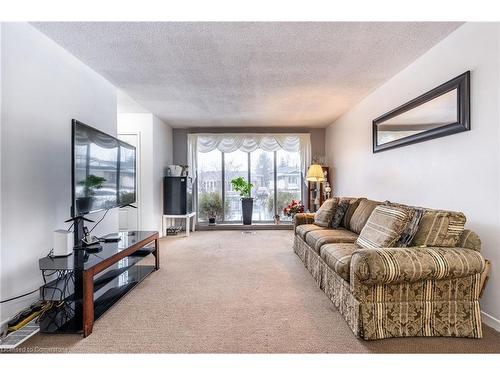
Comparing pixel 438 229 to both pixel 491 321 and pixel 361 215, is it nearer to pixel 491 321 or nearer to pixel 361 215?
pixel 491 321

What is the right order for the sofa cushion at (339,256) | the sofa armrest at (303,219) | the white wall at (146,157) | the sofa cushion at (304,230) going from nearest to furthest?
the sofa cushion at (339,256) → the sofa cushion at (304,230) → the sofa armrest at (303,219) → the white wall at (146,157)

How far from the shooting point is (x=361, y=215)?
327 centimetres

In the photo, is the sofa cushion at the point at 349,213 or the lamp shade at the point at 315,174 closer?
the sofa cushion at the point at 349,213

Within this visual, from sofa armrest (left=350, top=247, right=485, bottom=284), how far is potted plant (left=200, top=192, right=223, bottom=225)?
477cm

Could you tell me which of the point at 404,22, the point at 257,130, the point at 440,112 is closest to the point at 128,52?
the point at 404,22

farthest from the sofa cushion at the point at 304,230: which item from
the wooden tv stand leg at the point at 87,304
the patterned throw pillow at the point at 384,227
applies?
the wooden tv stand leg at the point at 87,304

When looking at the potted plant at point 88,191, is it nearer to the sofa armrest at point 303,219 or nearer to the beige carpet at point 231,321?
the beige carpet at point 231,321

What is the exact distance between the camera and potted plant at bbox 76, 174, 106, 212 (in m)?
2.26

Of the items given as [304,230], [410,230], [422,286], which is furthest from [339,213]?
[422,286]

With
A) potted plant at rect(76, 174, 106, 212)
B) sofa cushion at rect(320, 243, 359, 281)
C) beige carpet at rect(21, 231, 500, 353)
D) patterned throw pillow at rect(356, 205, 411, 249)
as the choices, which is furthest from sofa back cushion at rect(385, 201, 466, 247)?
potted plant at rect(76, 174, 106, 212)

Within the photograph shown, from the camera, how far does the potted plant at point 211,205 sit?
6.33 m

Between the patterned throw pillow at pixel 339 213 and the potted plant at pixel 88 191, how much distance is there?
2850mm

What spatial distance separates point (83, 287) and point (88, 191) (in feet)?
2.89
